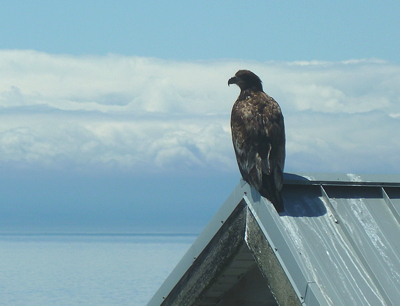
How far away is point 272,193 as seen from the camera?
8688 millimetres

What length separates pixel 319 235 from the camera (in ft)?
28.0

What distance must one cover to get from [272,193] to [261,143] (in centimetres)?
70

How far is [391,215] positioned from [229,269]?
1.78 metres

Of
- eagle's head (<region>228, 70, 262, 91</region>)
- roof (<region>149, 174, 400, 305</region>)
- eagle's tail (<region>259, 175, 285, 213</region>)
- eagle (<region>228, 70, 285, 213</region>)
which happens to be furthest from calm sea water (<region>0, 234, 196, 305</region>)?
eagle's tail (<region>259, 175, 285, 213</region>)

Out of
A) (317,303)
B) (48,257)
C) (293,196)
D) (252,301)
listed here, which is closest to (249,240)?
(293,196)

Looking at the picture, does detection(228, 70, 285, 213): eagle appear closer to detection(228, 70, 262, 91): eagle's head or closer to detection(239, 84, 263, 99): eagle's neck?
detection(239, 84, 263, 99): eagle's neck

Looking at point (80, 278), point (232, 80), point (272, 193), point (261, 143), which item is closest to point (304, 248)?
point (272, 193)

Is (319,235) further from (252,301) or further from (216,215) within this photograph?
(252,301)

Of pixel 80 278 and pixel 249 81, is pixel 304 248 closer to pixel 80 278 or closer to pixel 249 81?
pixel 249 81

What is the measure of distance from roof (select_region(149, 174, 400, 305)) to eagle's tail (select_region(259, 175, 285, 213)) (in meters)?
0.07

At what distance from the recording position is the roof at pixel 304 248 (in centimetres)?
804

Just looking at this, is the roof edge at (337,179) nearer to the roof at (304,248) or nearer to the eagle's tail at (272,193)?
the roof at (304,248)

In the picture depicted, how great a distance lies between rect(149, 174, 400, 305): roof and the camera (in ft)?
26.4

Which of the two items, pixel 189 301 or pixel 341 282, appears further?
pixel 189 301
